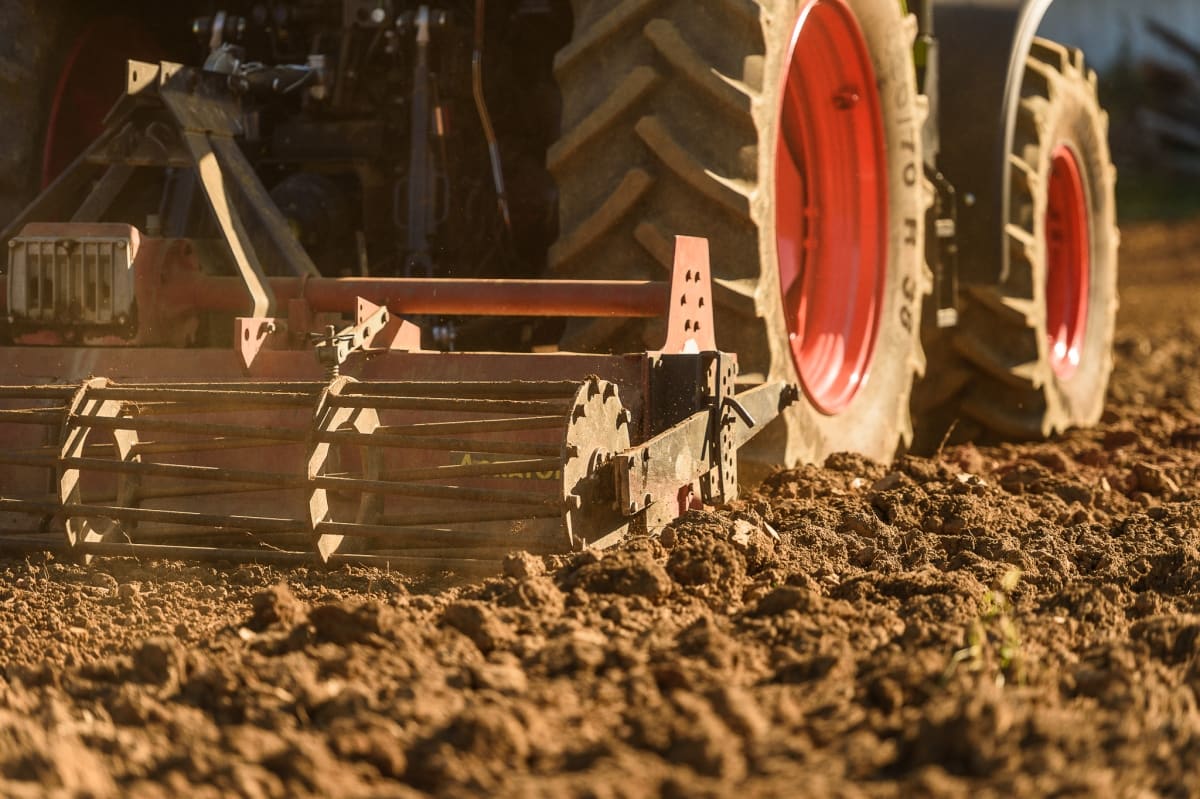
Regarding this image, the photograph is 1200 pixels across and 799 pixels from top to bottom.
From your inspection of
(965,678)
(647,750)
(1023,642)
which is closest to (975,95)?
(1023,642)

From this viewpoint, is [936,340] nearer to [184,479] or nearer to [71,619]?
[184,479]

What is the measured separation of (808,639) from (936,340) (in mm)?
3132

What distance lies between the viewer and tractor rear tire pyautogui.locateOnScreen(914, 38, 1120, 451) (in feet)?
17.5

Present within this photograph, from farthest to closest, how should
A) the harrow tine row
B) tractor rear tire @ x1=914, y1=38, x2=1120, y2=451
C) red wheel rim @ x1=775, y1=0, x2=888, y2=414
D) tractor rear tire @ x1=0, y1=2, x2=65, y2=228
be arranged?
tractor rear tire @ x1=914, y1=38, x2=1120, y2=451 < red wheel rim @ x1=775, y1=0, x2=888, y2=414 < tractor rear tire @ x1=0, y1=2, x2=65, y2=228 < the harrow tine row

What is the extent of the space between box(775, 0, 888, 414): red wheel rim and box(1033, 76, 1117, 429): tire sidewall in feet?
3.12

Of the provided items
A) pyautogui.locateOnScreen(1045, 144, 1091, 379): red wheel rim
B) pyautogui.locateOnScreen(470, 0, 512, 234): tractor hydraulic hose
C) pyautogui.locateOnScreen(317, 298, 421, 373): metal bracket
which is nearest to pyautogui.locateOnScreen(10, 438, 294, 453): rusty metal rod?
pyautogui.locateOnScreen(317, 298, 421, 373): metal bracket

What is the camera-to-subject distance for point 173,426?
3268mm

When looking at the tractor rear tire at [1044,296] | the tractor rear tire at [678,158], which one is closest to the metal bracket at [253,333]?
the tractor rear tire at [678,158]

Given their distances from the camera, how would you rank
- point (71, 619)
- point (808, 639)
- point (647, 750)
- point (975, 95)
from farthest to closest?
point (975, 95) < point (71, 619) < point (808, 639) < point (647, 750)

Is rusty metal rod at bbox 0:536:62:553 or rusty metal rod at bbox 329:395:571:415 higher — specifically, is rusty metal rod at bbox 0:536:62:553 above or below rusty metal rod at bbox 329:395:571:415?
below

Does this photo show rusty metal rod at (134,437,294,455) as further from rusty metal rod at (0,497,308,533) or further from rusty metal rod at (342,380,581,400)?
rusty metal rod at (342,380,581,400)

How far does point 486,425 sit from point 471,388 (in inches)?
3.4

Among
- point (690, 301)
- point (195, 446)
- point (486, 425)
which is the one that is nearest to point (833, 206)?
point (690, 301)

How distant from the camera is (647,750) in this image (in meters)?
1.95
